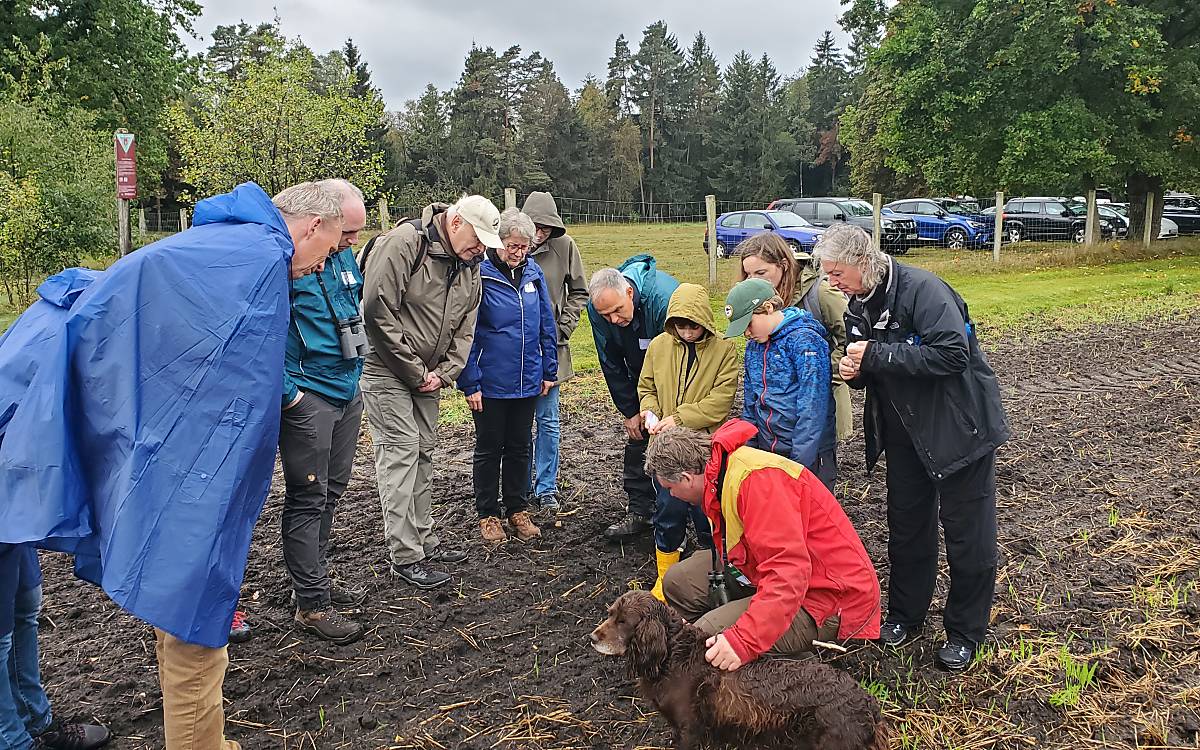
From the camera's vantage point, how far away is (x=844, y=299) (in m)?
4.64

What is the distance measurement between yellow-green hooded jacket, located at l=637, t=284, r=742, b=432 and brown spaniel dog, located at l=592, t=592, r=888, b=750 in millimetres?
1488

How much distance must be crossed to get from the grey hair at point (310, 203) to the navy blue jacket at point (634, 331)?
74.5 inches

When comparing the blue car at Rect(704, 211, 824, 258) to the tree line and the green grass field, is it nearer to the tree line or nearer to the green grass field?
the green grass field

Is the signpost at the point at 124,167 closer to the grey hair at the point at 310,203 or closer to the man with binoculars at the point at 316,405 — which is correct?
the man with binoculars at the point at 316,405

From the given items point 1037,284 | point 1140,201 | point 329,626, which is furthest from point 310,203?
point 1140,201

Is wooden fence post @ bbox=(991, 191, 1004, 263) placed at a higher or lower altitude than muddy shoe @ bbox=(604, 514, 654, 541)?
higher

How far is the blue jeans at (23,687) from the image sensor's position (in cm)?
321

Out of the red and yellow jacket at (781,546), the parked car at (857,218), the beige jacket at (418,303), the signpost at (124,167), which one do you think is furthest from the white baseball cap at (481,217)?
the parked car at (857,218)

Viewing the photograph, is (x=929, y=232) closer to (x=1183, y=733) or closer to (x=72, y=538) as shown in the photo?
(x=1183, y=733)

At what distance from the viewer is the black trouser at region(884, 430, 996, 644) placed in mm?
3680

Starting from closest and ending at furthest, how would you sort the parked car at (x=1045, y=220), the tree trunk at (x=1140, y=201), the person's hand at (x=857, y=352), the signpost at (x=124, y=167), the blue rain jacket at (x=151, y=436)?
the blue rain jacket at (x=151, y=436)
the person's hand at (x=857, y=352)
the signpost at (x=124, y=167)
the tree trunk at (x=1140, y=201)
the parked car at (x=1045, y=220)

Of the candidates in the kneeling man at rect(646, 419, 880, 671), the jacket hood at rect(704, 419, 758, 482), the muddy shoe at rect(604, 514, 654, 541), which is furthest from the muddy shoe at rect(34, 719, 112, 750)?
the muddy shoe at rect(604, 514, 654, 541)

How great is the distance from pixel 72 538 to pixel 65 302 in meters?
0.83

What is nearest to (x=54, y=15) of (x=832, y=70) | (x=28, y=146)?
(x=28, y=146)
